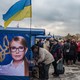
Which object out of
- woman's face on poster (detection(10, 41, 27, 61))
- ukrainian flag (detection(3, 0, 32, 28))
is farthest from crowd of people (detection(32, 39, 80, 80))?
ukrainian flag (detection(3, 0, 32, 28))

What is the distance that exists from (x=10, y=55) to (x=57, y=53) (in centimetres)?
412

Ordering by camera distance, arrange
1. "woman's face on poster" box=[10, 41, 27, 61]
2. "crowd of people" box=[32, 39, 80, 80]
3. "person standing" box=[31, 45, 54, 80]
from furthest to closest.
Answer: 1. "crowd of people" box=[32, 39, 80, 80]
2. "person standing" box=[31, 45, 54, 80]
3. "woman's face on poster" box=[10, 41, 27, 61]

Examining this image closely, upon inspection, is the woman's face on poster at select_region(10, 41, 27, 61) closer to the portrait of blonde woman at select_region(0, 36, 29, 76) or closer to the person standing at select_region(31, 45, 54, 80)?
the portrait of blonde woman at select_region(0, 36, 29, 76)

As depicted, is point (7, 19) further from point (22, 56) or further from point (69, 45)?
point (69, 45)

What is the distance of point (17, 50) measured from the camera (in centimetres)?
1077

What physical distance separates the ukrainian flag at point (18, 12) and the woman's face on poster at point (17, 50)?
0.69 metres

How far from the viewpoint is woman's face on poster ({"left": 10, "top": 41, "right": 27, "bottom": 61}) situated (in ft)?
35.3

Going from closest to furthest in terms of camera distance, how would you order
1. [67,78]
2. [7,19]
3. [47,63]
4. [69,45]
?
[7,19], [47,63], [67,78], [69,45]

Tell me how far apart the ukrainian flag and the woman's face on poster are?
2.27 feet

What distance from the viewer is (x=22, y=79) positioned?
11.0 m

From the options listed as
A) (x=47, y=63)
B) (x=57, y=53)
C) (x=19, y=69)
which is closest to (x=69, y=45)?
(x=57, y=53)

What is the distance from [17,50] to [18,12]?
4.09 ft

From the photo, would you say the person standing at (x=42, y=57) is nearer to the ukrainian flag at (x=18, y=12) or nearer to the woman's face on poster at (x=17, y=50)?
the woman's face on poster at (x=17, y=50)

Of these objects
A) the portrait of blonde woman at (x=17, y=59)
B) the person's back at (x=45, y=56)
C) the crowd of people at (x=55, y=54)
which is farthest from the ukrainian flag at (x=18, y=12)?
the person's back at (x=45, y=56)
